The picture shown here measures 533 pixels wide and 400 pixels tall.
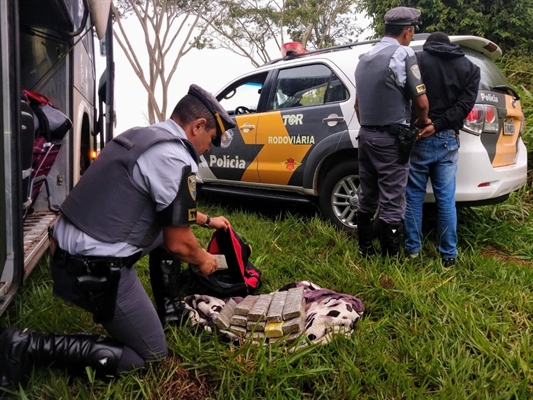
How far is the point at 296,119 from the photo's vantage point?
178 inches

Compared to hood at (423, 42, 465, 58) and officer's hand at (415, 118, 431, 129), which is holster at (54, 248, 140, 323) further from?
hood at (423, 42, 465, 58)

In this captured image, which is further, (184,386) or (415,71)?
(415,71)

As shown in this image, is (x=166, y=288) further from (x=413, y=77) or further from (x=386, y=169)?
(x=413, y=77)

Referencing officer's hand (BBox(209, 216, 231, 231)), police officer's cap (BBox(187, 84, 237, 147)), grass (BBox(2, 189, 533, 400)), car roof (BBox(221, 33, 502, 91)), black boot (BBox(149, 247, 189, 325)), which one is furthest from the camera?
car roof (BBox(221, 33, 502, 91))

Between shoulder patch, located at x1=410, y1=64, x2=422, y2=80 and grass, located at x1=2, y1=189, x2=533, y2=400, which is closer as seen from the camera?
grass, located at x1=2, y1=189, x2=533, y2=400

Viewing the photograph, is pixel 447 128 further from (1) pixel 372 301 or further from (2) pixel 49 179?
(2) pixel 49 179

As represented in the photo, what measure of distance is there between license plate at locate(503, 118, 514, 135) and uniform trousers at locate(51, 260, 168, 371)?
311cm

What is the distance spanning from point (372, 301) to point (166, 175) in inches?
62.8

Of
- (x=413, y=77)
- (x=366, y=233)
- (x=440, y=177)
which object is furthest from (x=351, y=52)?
(x=366, y=233)

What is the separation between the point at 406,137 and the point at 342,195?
3.63ft

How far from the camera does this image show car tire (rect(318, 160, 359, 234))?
410cm

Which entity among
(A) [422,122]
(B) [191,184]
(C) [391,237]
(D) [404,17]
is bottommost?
(C) [391,237]

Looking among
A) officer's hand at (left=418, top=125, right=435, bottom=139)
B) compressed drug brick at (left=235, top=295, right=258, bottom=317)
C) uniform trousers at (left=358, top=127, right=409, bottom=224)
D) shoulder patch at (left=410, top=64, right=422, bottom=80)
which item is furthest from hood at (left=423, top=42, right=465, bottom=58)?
compressed drug brick at (left=235, top=295, right=258, bottom=317)

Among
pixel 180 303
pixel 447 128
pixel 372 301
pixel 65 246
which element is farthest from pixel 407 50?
pixel 65 246
